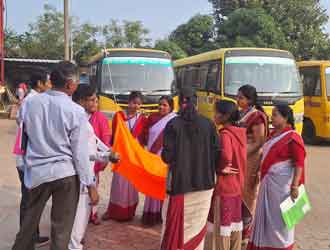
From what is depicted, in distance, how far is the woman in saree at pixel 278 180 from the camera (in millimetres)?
4016

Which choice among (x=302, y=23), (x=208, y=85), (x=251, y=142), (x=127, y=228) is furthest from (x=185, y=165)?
(x=302, y=23)

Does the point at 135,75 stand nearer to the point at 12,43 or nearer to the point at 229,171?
the point at 229,171

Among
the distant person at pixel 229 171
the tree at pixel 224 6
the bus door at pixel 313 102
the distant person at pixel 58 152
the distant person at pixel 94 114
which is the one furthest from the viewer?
the tree at pixel 224 6

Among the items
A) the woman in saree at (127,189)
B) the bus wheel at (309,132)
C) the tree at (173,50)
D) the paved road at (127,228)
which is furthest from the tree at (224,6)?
the woman in saree at (127,189)

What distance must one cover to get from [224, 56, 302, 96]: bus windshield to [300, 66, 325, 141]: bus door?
5.80ft

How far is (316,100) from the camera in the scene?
511 inches

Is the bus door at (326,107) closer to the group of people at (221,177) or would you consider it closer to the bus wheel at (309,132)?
the bus wheel at (309,132)

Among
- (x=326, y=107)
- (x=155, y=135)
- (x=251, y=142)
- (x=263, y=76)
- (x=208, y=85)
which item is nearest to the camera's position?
(x=251, y=142)

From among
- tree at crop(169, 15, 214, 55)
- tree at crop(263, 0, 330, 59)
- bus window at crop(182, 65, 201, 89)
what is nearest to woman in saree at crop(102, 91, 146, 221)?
bus window at crop(182, 65, 201, 89)

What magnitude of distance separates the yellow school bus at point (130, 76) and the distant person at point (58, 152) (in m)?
7.76

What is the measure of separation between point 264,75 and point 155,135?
672cm

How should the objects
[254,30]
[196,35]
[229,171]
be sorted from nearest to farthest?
1. [229,171]
2. [254,30]
3. [196,35]

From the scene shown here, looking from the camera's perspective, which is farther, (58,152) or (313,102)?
(313,102)

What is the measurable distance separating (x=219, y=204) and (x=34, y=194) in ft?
5.20
